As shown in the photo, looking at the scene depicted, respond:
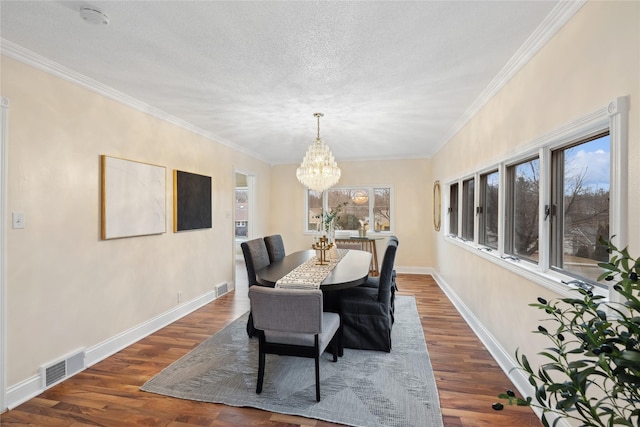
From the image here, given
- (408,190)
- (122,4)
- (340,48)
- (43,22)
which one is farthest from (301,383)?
(408,190)

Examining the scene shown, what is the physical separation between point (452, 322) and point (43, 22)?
175 inches

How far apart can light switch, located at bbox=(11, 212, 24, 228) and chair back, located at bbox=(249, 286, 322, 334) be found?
172 cm

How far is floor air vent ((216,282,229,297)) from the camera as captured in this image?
4704 millimetres

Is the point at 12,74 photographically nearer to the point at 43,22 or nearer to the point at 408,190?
the point at 43,22

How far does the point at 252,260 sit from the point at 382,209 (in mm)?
4033

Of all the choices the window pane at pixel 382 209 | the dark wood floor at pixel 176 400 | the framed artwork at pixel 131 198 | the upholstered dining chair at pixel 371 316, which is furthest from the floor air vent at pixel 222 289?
the window pane at pixel 382 209

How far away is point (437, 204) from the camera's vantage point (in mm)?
5664

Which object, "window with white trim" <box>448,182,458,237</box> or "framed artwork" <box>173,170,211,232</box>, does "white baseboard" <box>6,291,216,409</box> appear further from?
"window with white trim" <box>448,182,458,237</box>

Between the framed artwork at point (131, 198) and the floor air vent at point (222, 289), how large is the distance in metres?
1.49

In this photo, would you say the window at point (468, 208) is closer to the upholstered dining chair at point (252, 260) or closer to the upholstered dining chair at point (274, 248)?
the upholstered dining chair at point (274, 248)

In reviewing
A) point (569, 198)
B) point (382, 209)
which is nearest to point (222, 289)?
point (382, 209)

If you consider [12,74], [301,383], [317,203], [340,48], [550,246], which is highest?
[340,48]

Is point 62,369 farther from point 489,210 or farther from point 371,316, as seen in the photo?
point 489,210

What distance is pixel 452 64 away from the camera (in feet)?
7.97
